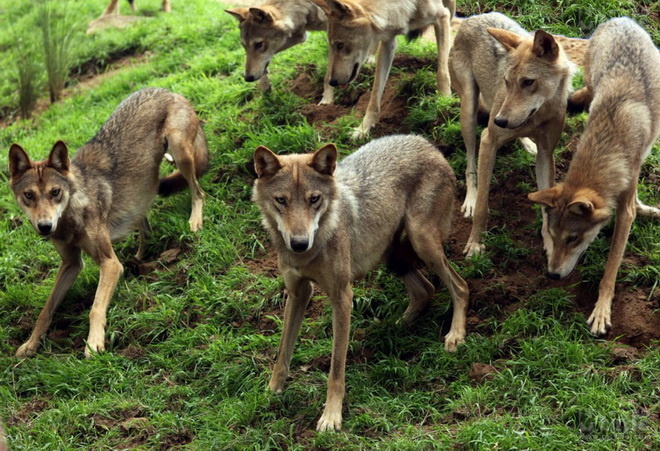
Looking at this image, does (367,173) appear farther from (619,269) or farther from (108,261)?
(108,261)

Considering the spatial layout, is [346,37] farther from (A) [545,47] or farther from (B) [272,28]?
(A) [545,47]

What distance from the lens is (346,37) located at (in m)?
8.80

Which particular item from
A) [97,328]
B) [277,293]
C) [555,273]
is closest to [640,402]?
[555,273]

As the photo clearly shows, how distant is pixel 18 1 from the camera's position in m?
17.4

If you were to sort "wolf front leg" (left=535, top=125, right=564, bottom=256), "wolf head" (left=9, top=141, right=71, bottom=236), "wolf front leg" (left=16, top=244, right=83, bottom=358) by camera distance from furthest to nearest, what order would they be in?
"wolf front leg" (left=16, top=244, right=83, bottom=358) < "wolf head" (left=9, top=141, right=71, bottom=236) < "wolf front leg" (left=535, top=125, right=564, bottom=256)

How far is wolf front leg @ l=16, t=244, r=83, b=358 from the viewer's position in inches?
292

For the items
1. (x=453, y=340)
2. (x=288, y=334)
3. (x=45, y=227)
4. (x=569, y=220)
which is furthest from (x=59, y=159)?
(x=569, y=220)

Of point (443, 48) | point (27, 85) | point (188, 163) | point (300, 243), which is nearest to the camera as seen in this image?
point (300, 243)

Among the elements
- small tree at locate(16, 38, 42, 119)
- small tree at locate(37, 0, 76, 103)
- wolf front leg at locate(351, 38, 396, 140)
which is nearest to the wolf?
wolf front leg at locate(351, 38, 396, 140)

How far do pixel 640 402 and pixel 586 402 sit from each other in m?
0.36

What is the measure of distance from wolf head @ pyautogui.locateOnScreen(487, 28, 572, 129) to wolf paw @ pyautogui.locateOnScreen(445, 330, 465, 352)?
170 cm

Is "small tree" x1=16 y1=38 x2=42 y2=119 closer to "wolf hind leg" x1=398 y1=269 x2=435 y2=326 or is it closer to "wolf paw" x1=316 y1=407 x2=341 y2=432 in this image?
"wolf hind leg" x1=398 y1=269 x2=435 y2=326

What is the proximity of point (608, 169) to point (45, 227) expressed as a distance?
4.57 m

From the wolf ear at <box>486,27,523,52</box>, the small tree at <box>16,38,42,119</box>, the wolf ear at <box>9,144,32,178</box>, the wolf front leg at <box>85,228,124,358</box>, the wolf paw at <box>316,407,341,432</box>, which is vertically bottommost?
the small tree at <box>16,38,42,119</box>
